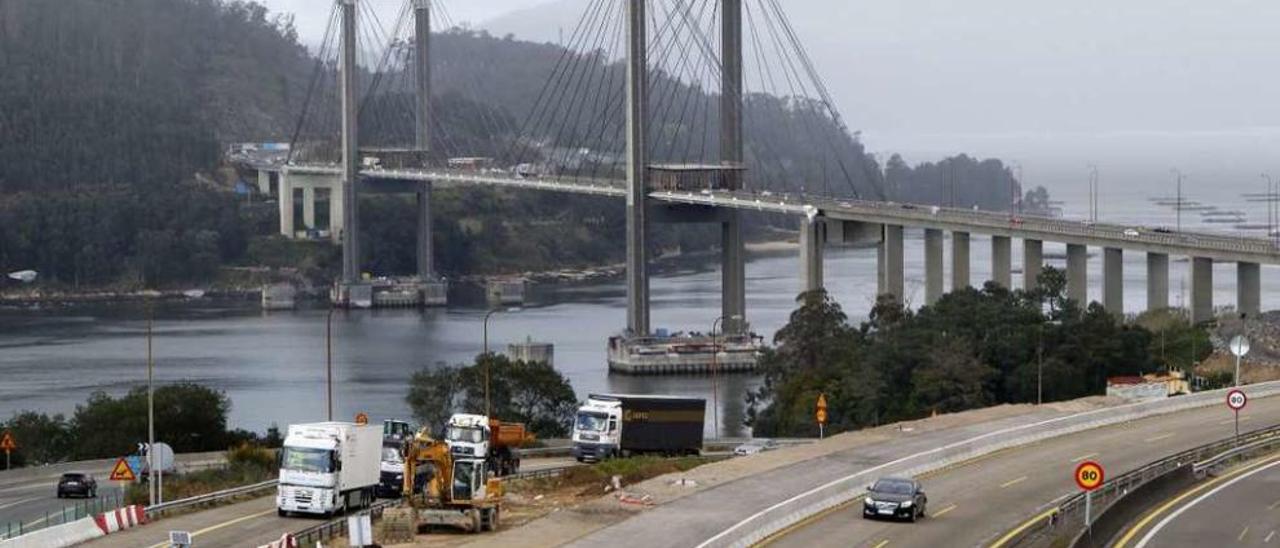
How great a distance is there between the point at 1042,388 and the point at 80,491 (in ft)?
69.6

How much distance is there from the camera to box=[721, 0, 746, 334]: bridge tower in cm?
7838

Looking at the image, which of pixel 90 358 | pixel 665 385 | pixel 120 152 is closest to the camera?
pixel 665 385

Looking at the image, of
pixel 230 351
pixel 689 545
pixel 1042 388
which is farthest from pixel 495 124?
pixel 689 545

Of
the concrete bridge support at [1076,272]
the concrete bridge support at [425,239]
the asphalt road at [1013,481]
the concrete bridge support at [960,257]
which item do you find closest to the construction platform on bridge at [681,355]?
the concrete bridge support at [960,257]

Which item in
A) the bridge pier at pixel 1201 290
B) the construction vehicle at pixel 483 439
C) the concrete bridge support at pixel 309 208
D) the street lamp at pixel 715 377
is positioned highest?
the concrete bridge support at pixel 309 208

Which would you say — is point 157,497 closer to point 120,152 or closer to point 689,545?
point 689,545

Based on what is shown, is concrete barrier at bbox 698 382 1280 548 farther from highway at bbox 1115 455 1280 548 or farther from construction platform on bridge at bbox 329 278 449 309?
construction platform on bridge at bbox 329 278 449 309

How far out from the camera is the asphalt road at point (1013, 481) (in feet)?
81.4

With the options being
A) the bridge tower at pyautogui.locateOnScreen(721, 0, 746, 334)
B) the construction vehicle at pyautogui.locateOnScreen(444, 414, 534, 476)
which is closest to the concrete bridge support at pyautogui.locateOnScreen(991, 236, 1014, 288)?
the bridge tower at pyautogui.locateOnScreen(721, 0, 746, 334)

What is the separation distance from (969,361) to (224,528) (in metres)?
24.3

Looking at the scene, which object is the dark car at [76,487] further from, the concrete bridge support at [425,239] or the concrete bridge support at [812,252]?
the concrete bridge support at [425,239]

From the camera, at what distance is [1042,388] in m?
47.8

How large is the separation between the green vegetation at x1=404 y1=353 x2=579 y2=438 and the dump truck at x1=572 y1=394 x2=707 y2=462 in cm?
1333

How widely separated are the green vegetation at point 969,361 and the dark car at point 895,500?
66.3 ft
